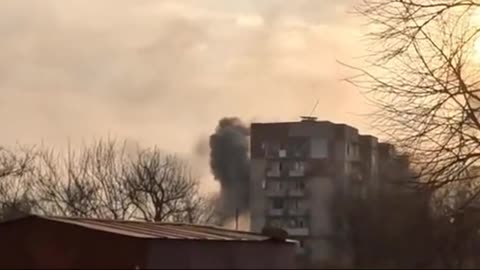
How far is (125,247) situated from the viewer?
1405cm

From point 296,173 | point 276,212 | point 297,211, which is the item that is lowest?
point 297,211

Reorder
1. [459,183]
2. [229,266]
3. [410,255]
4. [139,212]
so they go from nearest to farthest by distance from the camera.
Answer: [229,266], [410,255], [459,183], [139,212]

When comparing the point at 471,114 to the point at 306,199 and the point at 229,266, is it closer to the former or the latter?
the point at 229,266

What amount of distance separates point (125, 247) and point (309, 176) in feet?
115

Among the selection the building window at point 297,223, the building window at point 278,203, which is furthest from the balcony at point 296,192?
the building window at point 297,223

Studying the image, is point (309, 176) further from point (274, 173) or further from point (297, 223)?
point (274, 173)

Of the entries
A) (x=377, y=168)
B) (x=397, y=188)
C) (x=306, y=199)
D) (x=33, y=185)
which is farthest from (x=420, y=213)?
(x=33, y=185)

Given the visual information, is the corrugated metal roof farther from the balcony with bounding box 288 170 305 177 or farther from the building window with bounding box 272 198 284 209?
the balcony with bounding box 288 170 305 177

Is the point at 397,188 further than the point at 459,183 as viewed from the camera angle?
Yes

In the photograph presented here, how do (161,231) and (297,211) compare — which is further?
(297,211)

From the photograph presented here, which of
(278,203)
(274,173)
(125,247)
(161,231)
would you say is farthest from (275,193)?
(125,247)

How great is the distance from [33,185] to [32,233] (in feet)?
108

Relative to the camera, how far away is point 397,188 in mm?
24062

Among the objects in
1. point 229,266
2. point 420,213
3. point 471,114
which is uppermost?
point 471,114
